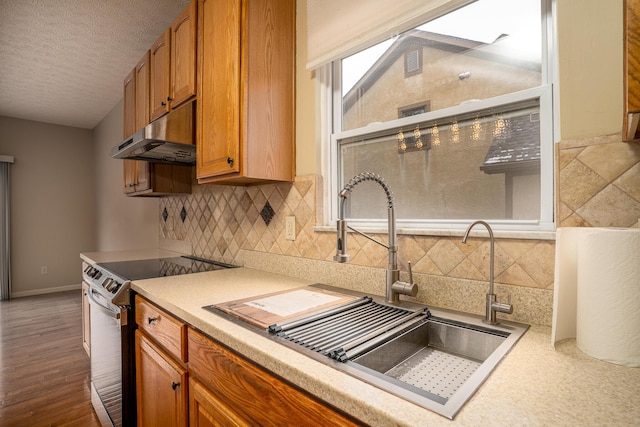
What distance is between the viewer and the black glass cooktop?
5.67 ft

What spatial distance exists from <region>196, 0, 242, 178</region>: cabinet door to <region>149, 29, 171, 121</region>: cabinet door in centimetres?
44

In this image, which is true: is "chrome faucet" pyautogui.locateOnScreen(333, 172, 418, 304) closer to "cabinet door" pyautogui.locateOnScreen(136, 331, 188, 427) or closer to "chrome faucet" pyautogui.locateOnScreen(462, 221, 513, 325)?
"chrome faucet" pyautogui.locateOnScreen(462, 221, 513, 325)

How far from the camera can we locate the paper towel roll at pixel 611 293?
627mm

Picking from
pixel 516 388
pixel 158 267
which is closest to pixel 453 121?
pixel 516 388

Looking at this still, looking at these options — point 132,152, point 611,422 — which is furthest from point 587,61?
point 132,152

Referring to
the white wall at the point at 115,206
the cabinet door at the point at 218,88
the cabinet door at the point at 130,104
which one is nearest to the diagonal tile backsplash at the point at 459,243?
the cabinet door at the point at 218,88

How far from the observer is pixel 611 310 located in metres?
0.65

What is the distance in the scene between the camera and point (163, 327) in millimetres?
1217

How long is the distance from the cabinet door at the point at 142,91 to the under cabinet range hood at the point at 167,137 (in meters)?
0.49

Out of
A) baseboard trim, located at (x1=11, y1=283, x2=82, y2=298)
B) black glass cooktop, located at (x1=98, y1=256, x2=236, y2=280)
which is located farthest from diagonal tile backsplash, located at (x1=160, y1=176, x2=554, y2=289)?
baseboard trim, located at (x1=11, y1=283, x2=82, y2=298)

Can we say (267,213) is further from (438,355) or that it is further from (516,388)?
(516,388)

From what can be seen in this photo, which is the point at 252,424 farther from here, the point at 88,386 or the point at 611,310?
the point at 88,386

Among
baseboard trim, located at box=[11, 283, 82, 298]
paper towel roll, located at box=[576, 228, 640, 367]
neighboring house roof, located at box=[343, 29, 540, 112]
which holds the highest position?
neighboring house roof, located at box=[343, 29, 540, 112]

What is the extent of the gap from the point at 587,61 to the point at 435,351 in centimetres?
89
